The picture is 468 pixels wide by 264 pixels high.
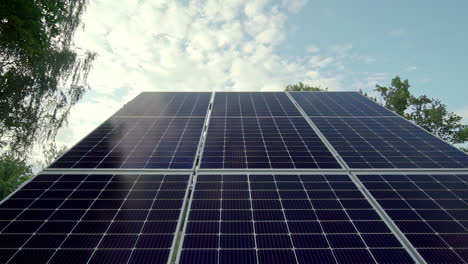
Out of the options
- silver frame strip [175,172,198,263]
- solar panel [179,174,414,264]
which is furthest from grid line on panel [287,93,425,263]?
silver frame strip [175,172,198,263]

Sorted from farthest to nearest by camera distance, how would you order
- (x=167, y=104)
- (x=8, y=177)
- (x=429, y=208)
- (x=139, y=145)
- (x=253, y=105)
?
(x=8, y=177)
(x=167, y=104)
(x=253, y=105)
(x=139, y=145)
(x=429, y=208)

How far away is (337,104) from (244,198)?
40.5 feet

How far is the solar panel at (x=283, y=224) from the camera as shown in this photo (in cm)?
593

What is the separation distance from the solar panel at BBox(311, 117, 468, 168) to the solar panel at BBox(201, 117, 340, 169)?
1.06 metres

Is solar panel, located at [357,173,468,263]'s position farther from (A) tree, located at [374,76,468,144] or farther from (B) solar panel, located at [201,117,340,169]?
(A) tree, located at [374,76,468,144]

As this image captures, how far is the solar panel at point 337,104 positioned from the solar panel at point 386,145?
103 cm

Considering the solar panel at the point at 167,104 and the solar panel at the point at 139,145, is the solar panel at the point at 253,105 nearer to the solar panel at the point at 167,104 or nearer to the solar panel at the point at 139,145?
the solar panel at the point at 167,104

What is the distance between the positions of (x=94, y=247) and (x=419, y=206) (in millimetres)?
10192

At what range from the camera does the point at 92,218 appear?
22.8 ft

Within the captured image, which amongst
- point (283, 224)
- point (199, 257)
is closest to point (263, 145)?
point (283, 224)

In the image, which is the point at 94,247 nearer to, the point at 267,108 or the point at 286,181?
the point at 286,181

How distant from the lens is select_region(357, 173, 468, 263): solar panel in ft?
20.6

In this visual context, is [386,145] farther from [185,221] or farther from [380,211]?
[185,221]

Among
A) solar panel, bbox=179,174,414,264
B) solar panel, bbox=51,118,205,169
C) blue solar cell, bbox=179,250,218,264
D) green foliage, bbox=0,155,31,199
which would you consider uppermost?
solar panel, bbox=51,118,205,169
